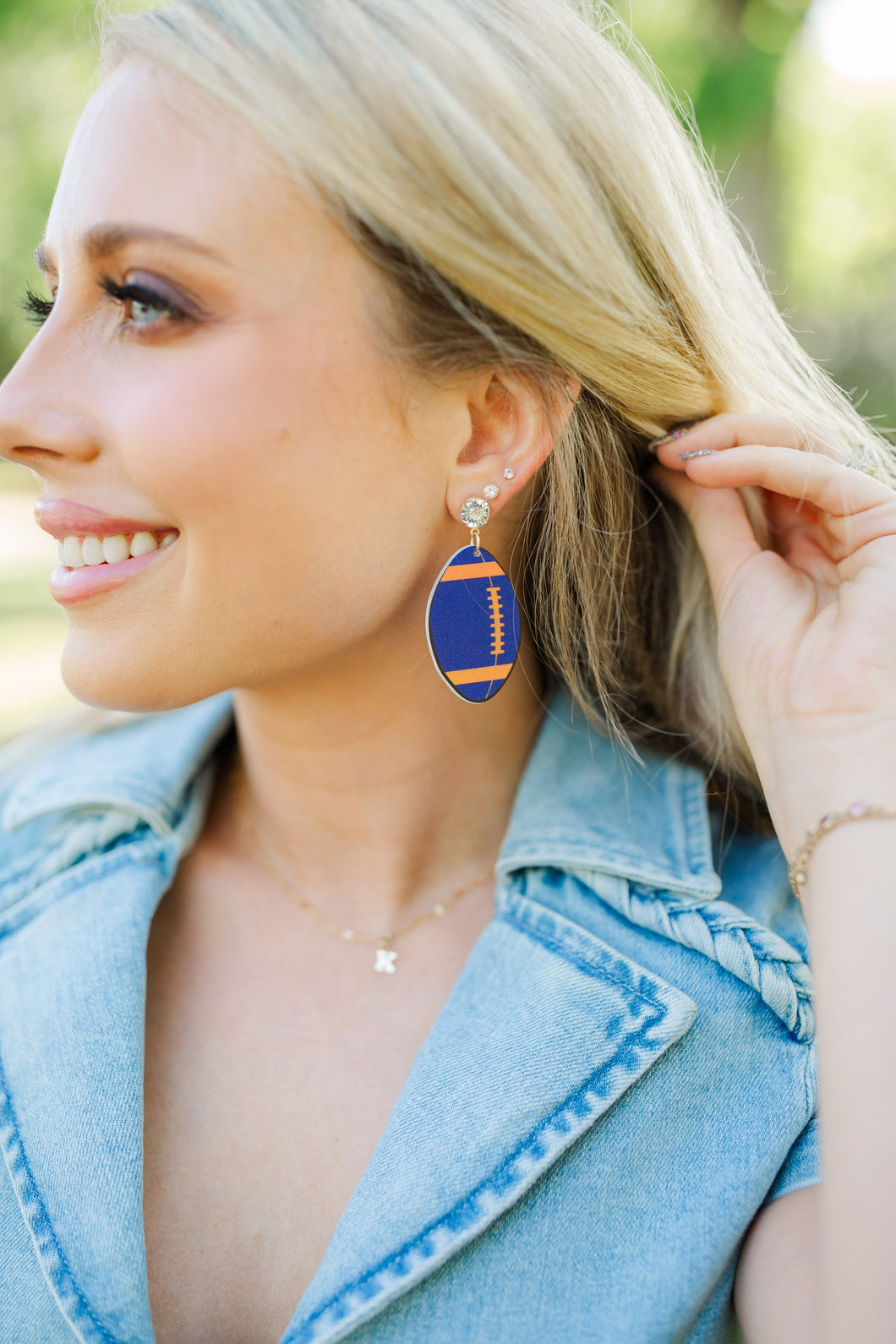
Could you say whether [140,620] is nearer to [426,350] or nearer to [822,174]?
[426,350]

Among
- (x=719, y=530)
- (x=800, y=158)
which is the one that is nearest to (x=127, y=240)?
(x=719, y=530)

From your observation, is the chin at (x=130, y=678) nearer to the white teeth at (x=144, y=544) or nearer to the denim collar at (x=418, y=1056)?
the white teeth at (x=144, y=544)

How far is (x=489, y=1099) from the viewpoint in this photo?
171 centimetres

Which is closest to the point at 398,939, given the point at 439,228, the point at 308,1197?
Answer: the point at 308,1197

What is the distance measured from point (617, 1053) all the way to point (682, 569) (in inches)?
42.2

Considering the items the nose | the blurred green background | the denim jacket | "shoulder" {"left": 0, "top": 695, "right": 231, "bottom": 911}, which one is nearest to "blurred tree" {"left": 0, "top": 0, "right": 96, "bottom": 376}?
the blurred green background

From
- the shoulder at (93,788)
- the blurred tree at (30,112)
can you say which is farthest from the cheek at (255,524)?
the blurred tree at (30,112)

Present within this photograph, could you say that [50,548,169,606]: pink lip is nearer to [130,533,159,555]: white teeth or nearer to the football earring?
[130,533,159,555]: white teeth

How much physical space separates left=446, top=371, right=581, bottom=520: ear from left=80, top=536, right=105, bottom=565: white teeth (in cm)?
61

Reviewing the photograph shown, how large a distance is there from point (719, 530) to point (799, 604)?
252 mm

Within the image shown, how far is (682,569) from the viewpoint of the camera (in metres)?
2.35

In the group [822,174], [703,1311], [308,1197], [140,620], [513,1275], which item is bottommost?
[703,1311]

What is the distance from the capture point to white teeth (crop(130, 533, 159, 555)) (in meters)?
1.77

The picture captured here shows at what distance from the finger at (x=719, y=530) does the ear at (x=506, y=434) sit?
1.19 ft
